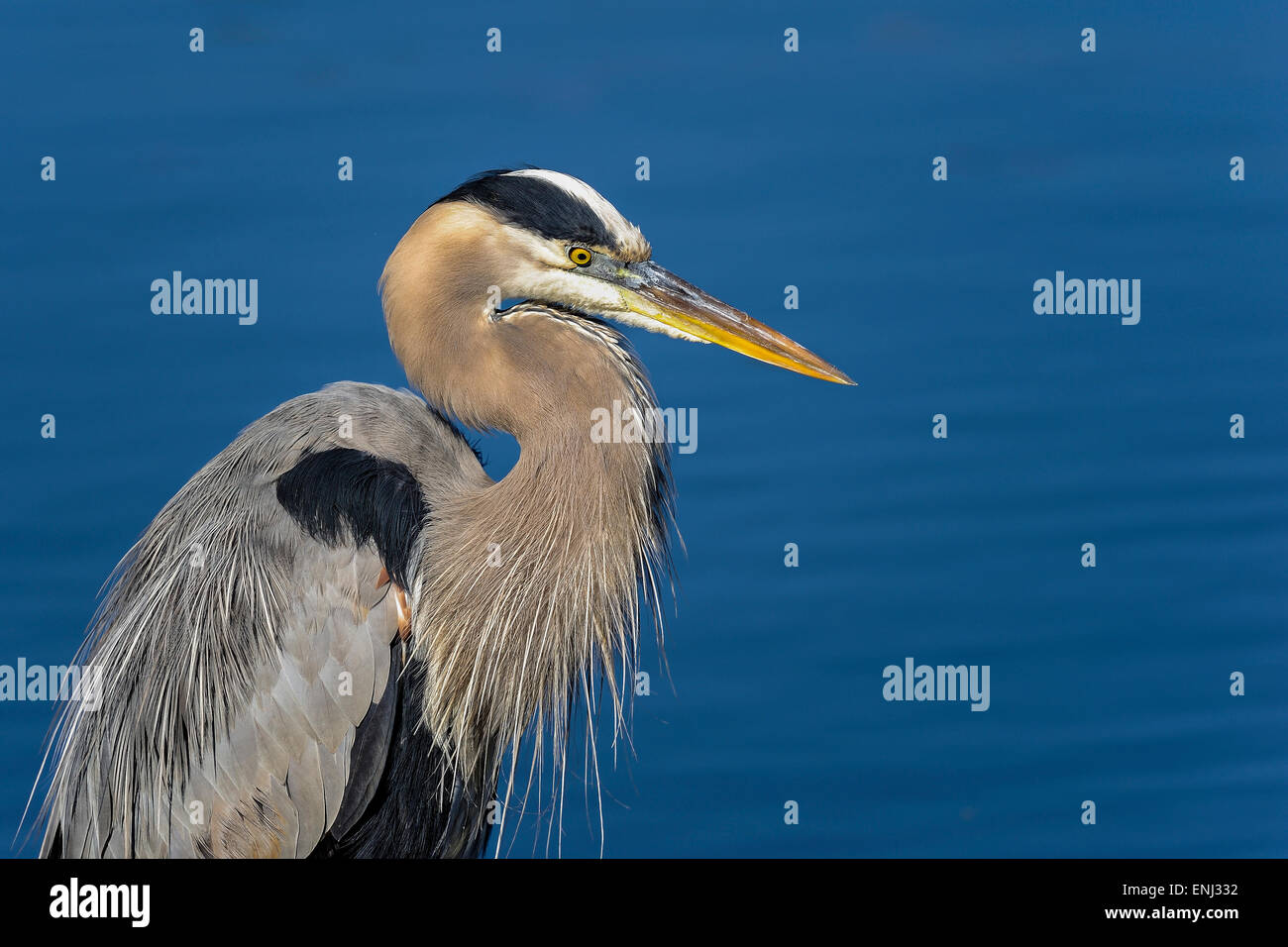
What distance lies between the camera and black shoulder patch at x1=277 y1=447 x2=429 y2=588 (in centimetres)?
285

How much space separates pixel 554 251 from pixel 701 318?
30cm

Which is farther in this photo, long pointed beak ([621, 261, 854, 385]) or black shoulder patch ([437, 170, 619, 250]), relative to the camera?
long pointed beak ([621, 261, 854, 385])

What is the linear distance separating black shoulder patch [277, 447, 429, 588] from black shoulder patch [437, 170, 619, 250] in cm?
49

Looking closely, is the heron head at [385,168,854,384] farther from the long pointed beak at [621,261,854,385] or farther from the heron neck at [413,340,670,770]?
the heron neck at [413,340,670,770]

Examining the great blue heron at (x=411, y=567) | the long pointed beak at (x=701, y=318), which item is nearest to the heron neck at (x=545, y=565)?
the great blue heron at (x=411, y=567)

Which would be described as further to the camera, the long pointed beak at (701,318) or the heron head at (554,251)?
the long pointed beak at (701,318)

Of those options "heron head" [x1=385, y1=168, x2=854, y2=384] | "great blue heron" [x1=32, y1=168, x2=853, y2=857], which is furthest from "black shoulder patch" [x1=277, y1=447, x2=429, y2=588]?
"heron head" [x1=385, y1=168, x2=854, y2=384]

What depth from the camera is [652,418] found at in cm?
284

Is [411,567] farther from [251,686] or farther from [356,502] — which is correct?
[251,686]

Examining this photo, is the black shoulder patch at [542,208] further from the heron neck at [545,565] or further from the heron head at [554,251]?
the heron neck at [545,565]

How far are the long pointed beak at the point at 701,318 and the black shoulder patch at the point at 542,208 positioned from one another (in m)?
0.14

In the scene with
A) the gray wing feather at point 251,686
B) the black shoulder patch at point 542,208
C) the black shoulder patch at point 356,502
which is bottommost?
the gray wing feather at point 251,686

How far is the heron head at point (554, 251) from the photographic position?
276 cm

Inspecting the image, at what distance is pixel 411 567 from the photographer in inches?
113
